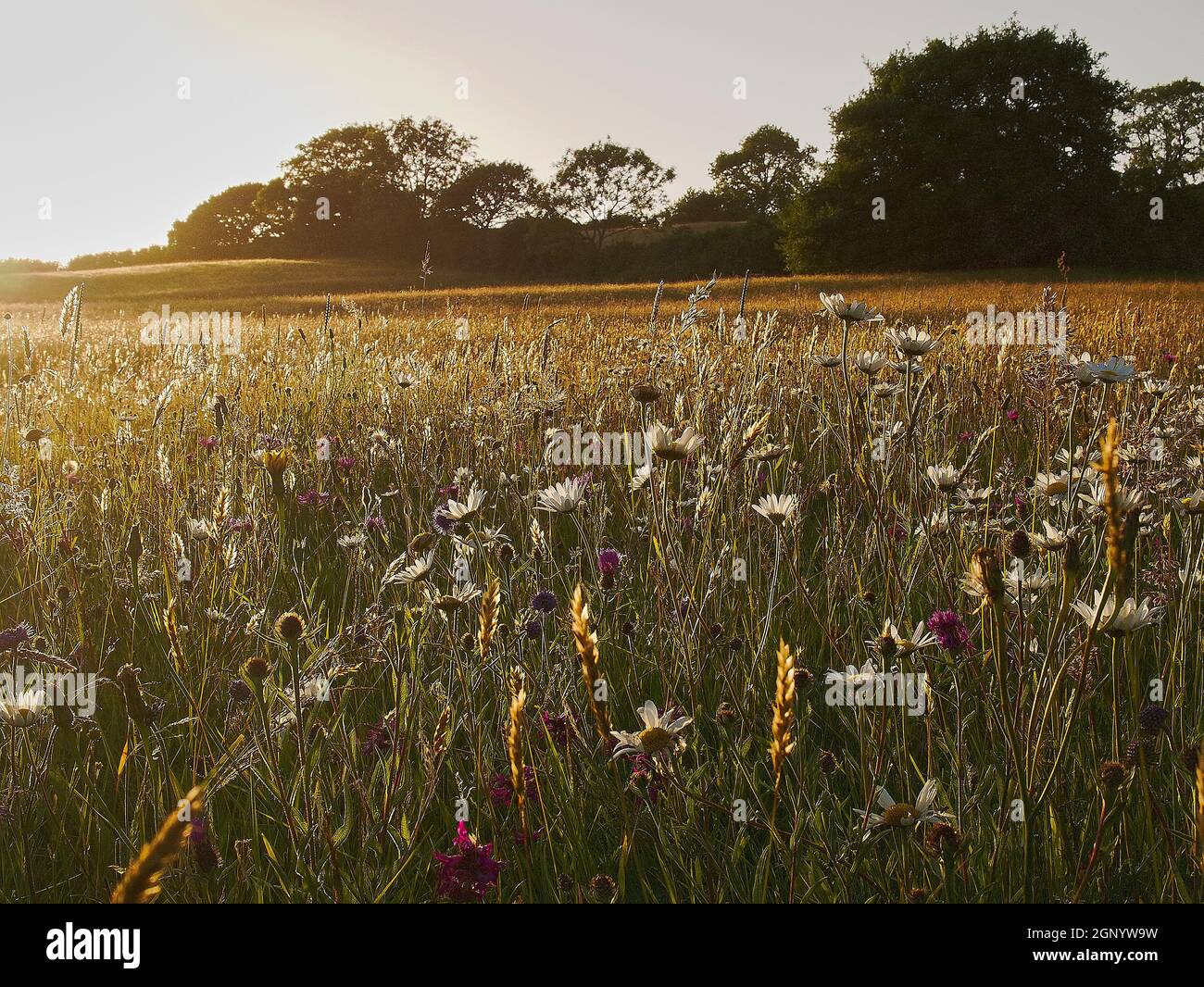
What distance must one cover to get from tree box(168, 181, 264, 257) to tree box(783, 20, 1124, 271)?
42.1m

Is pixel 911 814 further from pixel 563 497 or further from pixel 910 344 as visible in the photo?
pixel 910 344

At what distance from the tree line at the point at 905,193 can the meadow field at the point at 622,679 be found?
32.1 m

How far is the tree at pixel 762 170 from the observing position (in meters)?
53.6

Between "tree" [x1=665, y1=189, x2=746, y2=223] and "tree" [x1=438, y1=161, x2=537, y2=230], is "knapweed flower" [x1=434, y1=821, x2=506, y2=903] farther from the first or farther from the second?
"tree" [x1=665, y1=189, x2=746, y2=223]

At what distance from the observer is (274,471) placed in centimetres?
120

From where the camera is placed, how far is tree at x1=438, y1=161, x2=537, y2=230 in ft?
150

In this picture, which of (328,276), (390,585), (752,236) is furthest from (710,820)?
(752,236)

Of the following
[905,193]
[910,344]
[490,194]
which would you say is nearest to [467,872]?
[910,344]

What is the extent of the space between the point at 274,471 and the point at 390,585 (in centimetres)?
89

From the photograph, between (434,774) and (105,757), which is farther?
(105,757)

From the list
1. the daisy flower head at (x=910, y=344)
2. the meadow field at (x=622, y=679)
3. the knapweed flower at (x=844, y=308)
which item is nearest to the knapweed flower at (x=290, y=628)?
the meadow field at (x=622, y=679)

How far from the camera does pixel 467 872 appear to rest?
1.00 metres

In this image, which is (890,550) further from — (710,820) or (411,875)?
(411,875)
